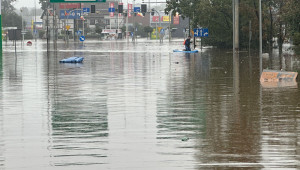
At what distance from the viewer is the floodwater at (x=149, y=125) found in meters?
9.57

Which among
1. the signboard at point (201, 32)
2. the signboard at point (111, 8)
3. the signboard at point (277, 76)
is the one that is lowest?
the signboard at point (277, 76)

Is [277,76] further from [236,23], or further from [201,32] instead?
[201,32]

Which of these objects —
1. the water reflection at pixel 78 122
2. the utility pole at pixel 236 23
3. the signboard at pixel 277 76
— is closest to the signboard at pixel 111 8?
the utility pole at pixel 236 23

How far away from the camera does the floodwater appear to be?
377 inches

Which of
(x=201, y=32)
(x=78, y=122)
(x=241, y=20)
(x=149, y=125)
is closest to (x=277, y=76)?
(x=149, y=125)

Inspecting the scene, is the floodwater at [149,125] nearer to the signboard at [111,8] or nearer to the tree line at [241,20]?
the tree line at [241,20]

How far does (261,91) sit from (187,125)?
759cm

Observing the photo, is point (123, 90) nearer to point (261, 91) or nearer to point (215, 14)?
point (261, 91)

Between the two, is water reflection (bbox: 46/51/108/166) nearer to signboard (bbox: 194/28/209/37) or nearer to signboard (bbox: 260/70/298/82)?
signboard (bbox: 260/70/298/82)

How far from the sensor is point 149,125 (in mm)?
13320

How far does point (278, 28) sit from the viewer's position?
56.4 meters

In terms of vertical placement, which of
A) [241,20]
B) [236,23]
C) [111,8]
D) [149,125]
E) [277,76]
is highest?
[111,8]

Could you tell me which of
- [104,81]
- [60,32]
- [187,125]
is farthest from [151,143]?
[60,32]

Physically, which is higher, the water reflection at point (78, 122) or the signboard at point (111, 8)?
the signboard at point (111, 8)
